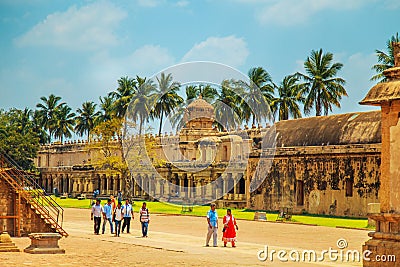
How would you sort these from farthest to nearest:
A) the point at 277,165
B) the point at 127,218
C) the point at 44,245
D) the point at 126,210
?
the point at 277,165, the point at 127,218, the point at 126,210, the point at 44,245

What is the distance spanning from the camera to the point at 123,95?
83.2 m

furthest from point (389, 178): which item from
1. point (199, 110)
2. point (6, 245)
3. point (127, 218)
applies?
point (199, 110)

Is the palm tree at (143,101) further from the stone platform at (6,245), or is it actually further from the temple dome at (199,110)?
the stone platform at (6,245)

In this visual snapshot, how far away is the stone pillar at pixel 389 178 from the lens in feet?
50.9

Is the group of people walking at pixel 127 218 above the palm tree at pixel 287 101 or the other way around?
the other way around

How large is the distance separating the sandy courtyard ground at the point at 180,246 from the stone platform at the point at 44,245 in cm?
33

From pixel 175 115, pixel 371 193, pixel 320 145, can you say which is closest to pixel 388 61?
pixel 320 145

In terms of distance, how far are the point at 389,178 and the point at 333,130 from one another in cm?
3064

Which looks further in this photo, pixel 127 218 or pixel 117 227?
pixel 127 218

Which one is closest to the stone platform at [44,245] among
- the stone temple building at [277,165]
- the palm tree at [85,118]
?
the stone temple building at [277,165]

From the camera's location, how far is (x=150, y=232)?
3056cm

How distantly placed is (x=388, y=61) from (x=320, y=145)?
44.6 feet

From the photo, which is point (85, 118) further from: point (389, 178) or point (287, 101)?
point (389, 178)

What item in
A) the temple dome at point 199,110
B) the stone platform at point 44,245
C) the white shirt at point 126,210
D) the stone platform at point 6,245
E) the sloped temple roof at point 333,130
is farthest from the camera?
the temple dome at point 199,110
